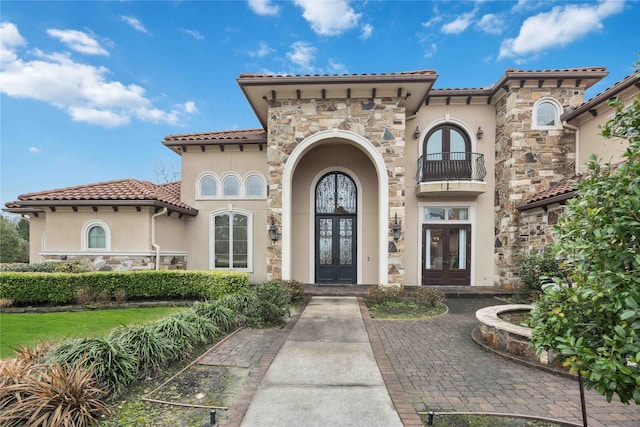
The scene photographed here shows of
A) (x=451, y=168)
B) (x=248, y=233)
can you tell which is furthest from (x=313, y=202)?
(x=451, y=168)

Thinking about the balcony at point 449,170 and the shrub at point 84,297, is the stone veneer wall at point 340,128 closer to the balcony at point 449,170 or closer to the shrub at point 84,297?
the balcony at point 449,170

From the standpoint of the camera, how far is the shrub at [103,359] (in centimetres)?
342

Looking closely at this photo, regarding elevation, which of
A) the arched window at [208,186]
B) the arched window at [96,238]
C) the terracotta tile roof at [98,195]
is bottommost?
the arched window at [96,238]

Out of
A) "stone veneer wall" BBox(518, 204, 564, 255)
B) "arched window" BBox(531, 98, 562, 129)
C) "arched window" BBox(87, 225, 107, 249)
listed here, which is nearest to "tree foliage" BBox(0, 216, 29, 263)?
"arched window" BBox(87, 225, 107, 249)

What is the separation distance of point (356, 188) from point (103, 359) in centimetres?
872

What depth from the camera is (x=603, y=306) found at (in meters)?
1.81

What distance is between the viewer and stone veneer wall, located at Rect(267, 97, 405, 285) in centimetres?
875

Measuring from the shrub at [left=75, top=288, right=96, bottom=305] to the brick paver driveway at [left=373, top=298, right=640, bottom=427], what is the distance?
7993mm

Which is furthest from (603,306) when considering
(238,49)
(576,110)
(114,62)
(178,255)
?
(114,62)

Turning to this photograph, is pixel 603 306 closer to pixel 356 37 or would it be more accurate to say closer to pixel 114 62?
pixel 356 37

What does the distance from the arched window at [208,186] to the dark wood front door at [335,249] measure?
4.28 metres

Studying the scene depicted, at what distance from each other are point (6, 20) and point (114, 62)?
6.89 metres

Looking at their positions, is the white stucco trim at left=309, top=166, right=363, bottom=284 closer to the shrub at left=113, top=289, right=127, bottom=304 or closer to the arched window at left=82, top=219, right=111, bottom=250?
the shrub at left=113, top=289, right=127, bottom=304

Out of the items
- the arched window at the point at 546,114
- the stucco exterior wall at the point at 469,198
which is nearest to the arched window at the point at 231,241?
the stucco exterior wall at the point at 469,198
